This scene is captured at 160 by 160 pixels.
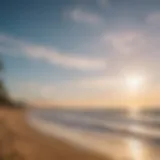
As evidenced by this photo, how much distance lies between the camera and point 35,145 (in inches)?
52.2

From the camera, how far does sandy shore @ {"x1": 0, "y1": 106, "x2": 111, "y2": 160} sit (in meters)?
1.30

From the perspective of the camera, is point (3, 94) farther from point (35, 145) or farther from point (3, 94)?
point (35, 145)

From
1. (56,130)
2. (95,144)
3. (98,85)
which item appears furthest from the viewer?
(56,130)

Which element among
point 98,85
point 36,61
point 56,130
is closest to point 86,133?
point 56,130

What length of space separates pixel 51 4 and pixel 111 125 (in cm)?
75

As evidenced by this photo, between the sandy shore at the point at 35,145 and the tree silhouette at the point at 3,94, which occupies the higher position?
the tree silhouette at the point at 3,94

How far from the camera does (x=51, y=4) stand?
1355 mm

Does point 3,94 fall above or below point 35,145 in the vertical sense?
above

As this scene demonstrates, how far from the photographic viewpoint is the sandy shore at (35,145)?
1.30 meters

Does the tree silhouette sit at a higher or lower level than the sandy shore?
higher

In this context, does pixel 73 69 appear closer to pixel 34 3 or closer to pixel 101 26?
pixel 101 26

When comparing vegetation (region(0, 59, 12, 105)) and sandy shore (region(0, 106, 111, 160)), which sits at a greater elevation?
vegetation (region(0, 59, 12, 105))

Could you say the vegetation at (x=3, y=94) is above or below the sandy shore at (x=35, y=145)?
above

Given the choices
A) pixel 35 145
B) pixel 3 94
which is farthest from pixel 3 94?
pixel 35 145
